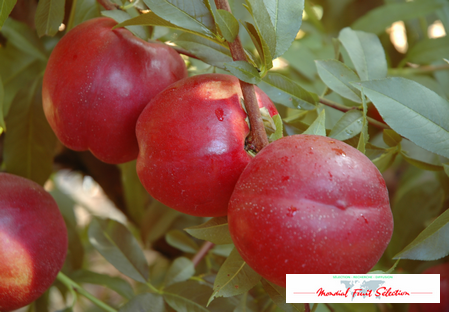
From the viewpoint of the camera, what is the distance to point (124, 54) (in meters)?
0.41

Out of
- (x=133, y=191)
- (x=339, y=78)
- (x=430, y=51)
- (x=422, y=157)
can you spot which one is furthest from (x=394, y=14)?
(x=133, y=191)

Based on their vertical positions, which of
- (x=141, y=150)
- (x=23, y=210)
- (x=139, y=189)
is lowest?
(x=139, y=189)

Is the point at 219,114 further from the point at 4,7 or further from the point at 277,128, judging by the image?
the point at 4,7

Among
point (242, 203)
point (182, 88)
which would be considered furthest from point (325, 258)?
point (182, 88)

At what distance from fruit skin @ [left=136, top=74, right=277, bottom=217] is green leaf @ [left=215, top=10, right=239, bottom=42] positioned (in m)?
0.05

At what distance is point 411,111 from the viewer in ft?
1.24

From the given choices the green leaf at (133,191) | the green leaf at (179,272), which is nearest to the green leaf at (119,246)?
the green leaf at (179,272)

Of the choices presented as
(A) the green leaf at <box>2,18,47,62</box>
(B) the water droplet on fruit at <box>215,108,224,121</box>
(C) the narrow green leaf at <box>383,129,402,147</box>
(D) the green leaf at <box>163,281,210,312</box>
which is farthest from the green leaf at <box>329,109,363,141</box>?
(A) the green leaf at <box>2,18,47,62</box>

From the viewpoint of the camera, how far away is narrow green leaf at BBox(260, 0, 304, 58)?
363 mm

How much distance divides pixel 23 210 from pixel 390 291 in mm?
388

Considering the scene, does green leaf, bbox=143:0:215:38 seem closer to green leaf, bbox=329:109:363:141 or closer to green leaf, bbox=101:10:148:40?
green leaf, bbox=101:10:148:40

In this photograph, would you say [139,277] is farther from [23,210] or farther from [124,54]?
[124,54]

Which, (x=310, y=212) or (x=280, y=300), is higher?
(x=310, y=212)

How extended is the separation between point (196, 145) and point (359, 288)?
0.18 meters
